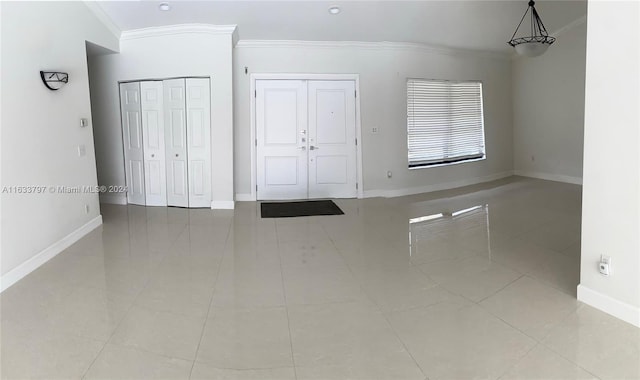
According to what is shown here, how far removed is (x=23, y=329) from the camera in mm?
2346

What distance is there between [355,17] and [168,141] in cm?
333

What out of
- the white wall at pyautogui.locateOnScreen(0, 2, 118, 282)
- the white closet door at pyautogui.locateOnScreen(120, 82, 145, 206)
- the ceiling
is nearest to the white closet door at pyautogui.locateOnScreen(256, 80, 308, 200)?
the ceiling

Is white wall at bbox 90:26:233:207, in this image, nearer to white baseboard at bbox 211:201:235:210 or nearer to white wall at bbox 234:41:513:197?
white baseboard at bbox 211:201:235:210

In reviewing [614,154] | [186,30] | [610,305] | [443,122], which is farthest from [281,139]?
[610,305]

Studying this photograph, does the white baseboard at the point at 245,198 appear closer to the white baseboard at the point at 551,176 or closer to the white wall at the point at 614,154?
the white wall at the point at 614,154

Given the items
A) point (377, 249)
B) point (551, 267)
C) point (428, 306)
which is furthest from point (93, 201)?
point (551, 267)

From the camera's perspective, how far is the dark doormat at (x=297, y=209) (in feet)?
18.1

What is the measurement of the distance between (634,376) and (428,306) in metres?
1.08

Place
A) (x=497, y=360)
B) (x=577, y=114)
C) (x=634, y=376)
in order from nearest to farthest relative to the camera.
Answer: (x=634, y=376)
(x=497, y=360)
(x=577, y=114)

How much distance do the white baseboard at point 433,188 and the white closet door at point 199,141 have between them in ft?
8.80

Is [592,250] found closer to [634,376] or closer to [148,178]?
[634,376]

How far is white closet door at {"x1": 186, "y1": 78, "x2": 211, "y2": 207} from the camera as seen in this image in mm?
5727

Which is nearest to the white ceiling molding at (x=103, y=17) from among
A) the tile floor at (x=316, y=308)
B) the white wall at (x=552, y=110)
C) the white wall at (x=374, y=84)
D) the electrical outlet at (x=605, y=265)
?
the white wall at (x=374, y=84)

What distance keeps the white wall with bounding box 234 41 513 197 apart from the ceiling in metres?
0.23
